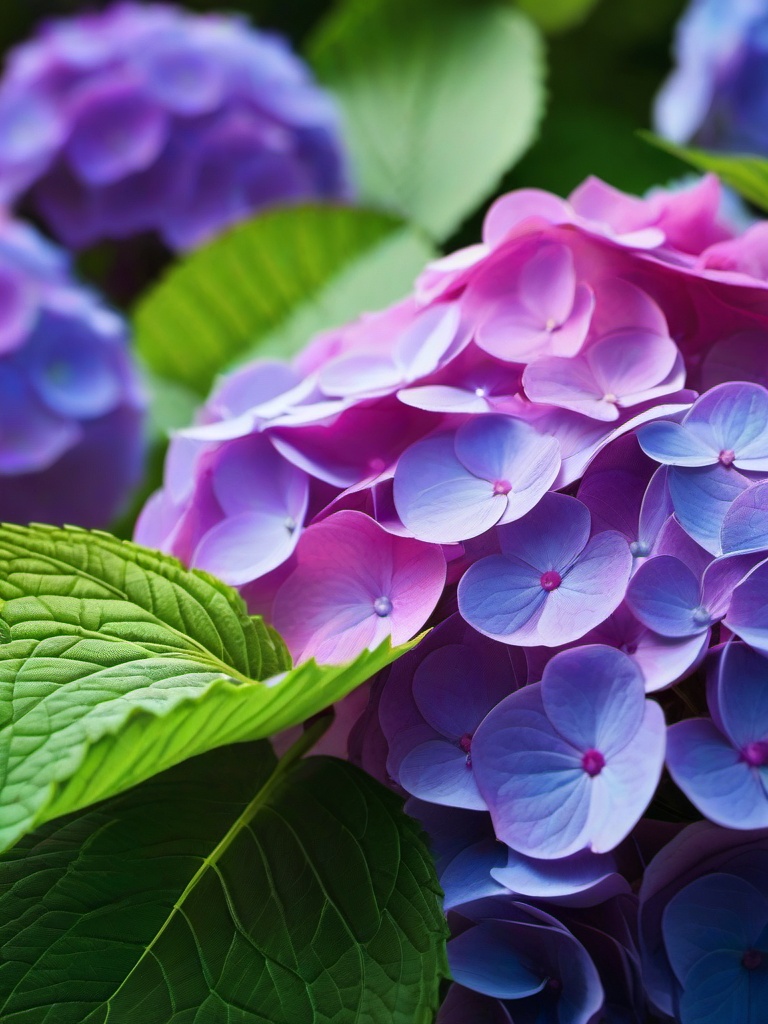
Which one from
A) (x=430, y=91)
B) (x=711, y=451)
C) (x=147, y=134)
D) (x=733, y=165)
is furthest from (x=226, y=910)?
(x=430, y=91)

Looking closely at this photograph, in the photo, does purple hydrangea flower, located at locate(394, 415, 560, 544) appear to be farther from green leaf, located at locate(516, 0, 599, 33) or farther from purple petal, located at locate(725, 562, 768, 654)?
green leaf, located at locate(516, 0, 599, 33)

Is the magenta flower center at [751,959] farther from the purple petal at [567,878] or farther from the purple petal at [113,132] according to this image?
the purple petal at [113,132]

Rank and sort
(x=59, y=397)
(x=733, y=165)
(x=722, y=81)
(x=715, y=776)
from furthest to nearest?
1. (x=722, y=81)
2. (x=59, y=397)
3. (x=733, y=165)
4. (x=715, y=776)

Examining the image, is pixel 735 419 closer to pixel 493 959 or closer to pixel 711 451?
pixel 711 451

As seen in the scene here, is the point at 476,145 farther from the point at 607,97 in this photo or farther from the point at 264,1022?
the point at 264,1022

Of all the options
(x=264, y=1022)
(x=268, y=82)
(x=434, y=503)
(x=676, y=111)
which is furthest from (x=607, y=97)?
(x=264, y=1022)

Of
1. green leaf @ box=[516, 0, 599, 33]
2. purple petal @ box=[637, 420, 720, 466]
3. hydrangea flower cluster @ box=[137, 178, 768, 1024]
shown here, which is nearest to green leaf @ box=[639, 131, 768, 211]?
hydrangea flower cluster @ box=[137, 178, 768, 1024]
